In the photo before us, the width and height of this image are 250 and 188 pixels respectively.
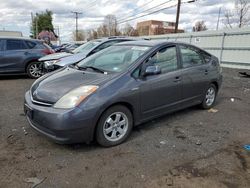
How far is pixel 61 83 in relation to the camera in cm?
372

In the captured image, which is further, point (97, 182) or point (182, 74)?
point (182, 74)

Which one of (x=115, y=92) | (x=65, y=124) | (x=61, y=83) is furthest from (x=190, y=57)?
(x=65, y=124)

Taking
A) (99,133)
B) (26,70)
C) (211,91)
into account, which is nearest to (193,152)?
(99,133)

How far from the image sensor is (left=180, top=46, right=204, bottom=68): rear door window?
4.85 metres

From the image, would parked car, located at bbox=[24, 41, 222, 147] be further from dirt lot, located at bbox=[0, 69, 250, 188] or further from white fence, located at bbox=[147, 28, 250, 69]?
white fence, located at bbox=[147, 28, 250, 69]

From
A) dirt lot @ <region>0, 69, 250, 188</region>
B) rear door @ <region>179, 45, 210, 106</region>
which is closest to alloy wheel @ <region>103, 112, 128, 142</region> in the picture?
dirt lot @ <region>0, 69, 250, 188</region>

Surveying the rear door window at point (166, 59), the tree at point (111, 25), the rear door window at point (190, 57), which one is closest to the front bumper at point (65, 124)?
the rear door window at point (166, 59)

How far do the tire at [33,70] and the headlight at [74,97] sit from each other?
6.94m

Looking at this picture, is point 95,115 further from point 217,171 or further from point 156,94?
point 217,171

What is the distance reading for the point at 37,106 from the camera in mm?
3498

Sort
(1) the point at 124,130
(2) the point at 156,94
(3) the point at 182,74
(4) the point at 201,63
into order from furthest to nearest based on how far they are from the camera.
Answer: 1. (4) the point at 201,63
2. (3) the point at 182,74
3. (2) the point at 156,94
4. (1) the point at 124,130

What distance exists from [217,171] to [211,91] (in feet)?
9.87

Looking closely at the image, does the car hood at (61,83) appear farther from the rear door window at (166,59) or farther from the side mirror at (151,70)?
the rear door window at (166,59)

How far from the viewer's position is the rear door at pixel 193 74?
4812mm
